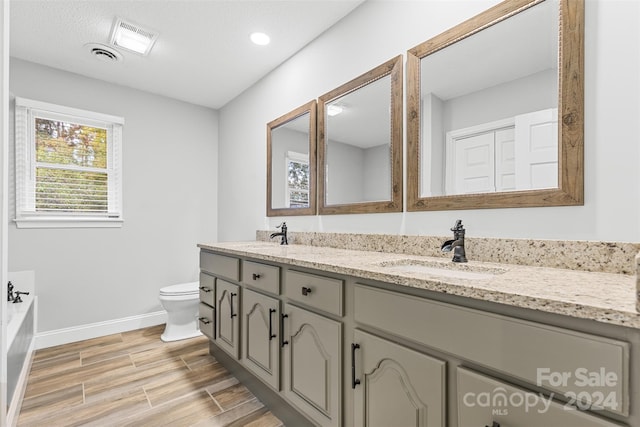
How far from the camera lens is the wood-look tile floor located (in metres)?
1.70

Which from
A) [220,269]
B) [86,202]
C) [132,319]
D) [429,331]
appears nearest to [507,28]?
[429,331]

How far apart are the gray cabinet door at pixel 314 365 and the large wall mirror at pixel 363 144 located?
0.79 meters

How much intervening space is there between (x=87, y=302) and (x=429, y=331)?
3175 mm

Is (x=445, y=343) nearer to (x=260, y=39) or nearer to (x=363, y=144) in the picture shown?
(x=363, y=144)

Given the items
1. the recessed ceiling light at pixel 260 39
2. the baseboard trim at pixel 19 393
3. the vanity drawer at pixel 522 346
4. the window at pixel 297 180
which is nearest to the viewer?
the vanity drawer at pixel 522 346

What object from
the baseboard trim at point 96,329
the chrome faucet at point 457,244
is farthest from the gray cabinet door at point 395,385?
the baseboard trim at point 96,329

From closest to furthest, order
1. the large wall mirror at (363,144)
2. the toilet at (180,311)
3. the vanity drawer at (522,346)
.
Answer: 1. the vanity drawer at (522,346)
2. the large wall mirror at (363,144)
3. the toilet at (180,311)

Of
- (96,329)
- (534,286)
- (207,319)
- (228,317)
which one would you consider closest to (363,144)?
(534,286)

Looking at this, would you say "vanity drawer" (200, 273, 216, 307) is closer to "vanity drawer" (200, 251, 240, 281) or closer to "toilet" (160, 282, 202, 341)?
"vanity drawer" (200, 251, 240, 281)

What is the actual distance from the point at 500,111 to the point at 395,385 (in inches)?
47.5

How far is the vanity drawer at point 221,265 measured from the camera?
200 centimetres

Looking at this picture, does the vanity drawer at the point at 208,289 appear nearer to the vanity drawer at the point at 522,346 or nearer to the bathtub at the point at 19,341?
the bathtub at the point at 19,341

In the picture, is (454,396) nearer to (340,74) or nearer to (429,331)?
(429,331)

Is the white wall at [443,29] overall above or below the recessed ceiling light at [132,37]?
below
